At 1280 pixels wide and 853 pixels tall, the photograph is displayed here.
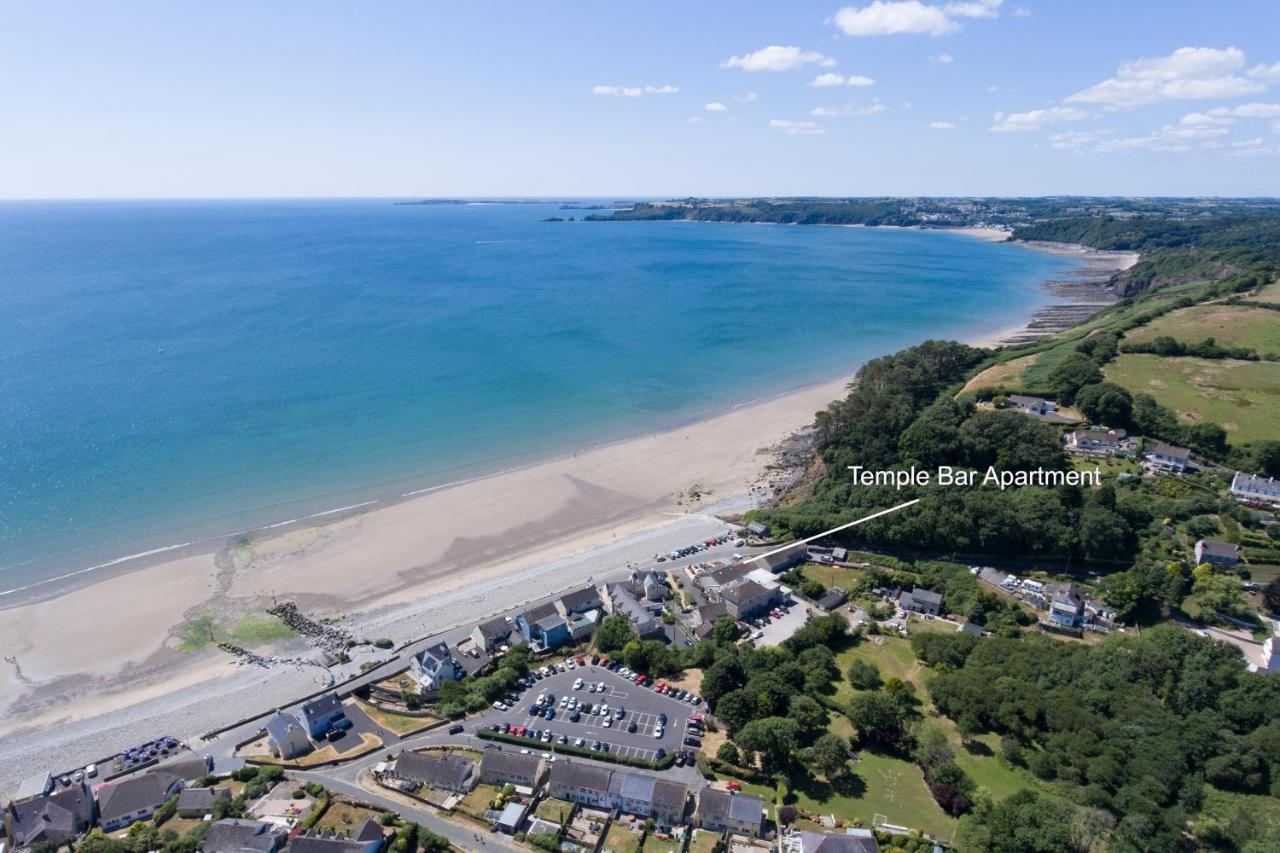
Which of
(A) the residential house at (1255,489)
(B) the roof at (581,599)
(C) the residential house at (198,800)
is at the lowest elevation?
(C) the residential house at (198,800)

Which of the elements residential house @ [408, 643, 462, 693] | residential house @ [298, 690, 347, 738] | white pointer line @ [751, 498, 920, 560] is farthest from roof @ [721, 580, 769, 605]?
residential house @ [298, 690, 347, 738]

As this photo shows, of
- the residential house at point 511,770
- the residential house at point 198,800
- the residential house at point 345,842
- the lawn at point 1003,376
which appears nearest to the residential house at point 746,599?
the residential house at point 511,770

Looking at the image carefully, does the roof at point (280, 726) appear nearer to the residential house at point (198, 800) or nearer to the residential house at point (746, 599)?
the residential house at point (198, 800)

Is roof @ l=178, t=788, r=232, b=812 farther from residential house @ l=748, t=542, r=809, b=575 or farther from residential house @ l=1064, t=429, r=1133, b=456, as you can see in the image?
residential house @ l=1064, t=429, r=1133, b=456

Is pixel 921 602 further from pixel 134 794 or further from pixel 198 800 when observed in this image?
pixel 134 794

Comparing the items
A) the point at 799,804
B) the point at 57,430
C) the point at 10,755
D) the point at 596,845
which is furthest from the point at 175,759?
the point at 57,430

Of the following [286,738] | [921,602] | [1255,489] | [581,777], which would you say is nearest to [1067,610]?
[921,602]
